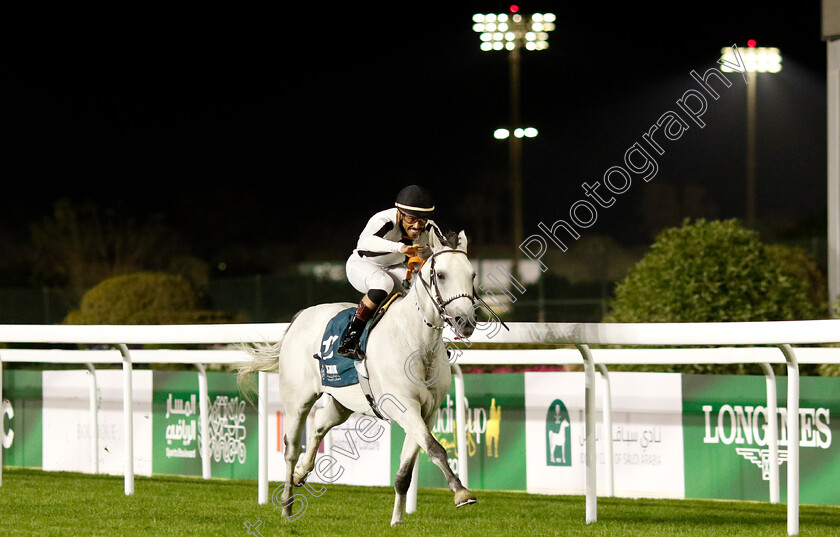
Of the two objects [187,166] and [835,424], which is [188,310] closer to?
[835,424]

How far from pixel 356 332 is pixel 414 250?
0.49m

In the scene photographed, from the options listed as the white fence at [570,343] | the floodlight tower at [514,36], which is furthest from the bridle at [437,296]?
the floodlight tower at [514,36]

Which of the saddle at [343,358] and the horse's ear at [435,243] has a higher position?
the horse's ear at [435,243]

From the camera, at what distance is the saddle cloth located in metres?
4.89

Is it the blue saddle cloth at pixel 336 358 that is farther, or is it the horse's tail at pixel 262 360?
the horse's tail at pixel 262 360

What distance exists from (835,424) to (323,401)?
9.25ft

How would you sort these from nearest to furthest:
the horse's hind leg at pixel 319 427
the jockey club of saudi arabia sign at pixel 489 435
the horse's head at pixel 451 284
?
1. the horse's head at pixel 451 284
2. the horse's hind leg at pixel 319 427
3. the jockey club of saudi arabia sign at pixel 489 435

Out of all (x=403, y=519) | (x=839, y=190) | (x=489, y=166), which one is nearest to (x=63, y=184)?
(x=489, y=166)

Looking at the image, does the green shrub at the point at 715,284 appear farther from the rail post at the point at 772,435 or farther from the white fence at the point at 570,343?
the rail post at the point at 772,435

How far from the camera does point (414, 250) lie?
4.65 meters

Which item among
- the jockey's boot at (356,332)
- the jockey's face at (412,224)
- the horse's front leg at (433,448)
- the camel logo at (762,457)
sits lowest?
the camel logo at (762,457)

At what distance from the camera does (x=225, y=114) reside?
1439 inches

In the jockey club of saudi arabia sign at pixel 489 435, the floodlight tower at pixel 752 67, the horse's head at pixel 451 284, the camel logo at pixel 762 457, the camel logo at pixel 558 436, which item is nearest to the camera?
the horse's head at pixel 451 284

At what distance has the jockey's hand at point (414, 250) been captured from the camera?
4.64m
